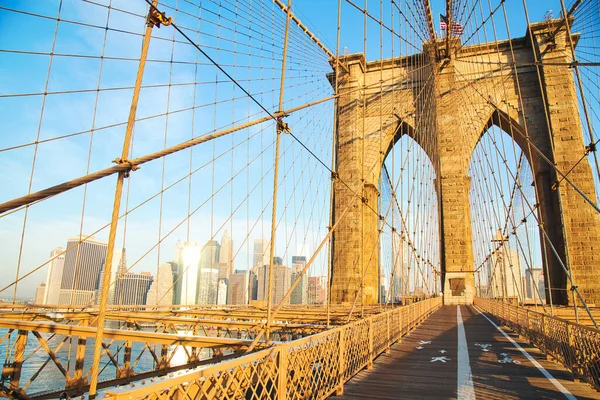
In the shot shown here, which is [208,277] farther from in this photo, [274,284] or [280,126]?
[280,126]

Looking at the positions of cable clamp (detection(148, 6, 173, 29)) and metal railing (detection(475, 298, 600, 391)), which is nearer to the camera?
cable clamp (detection(148, 6, 173, 29))

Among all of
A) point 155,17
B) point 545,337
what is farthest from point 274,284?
point 155,17

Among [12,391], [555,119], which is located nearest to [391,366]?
[12,391]

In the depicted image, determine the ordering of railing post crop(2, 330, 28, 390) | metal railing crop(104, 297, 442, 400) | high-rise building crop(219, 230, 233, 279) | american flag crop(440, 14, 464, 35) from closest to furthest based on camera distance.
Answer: metal railing crop(104, 297, 442, 400)
railing post crop(2, 330, 28, 390)
high-rise building crop(219, 230, 233, 279)
american flag crop(440, 14, 464, 35)

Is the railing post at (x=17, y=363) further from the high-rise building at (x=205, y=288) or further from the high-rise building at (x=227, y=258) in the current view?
the high-rise building at (x=205, y=288)

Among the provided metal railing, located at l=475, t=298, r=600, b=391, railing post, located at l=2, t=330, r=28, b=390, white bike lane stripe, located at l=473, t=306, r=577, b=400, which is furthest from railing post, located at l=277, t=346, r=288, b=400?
railing post, located at l=2, t=330, r=28, b=390

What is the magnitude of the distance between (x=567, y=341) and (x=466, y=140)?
19268 millimetres

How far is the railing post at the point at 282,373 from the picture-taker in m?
3.14

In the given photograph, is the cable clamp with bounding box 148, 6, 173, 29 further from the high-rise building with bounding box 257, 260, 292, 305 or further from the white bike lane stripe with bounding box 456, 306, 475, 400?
the high-rise building with bounding box 257, 260, 292, 305

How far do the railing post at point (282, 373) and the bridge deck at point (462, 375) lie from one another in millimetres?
1309

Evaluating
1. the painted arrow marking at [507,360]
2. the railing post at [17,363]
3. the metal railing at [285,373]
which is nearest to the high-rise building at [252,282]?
the railing post at [17,363]

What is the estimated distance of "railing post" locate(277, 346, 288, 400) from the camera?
3140 millimetres

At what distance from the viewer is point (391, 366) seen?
19.5 feet

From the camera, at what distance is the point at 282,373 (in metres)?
3.19
